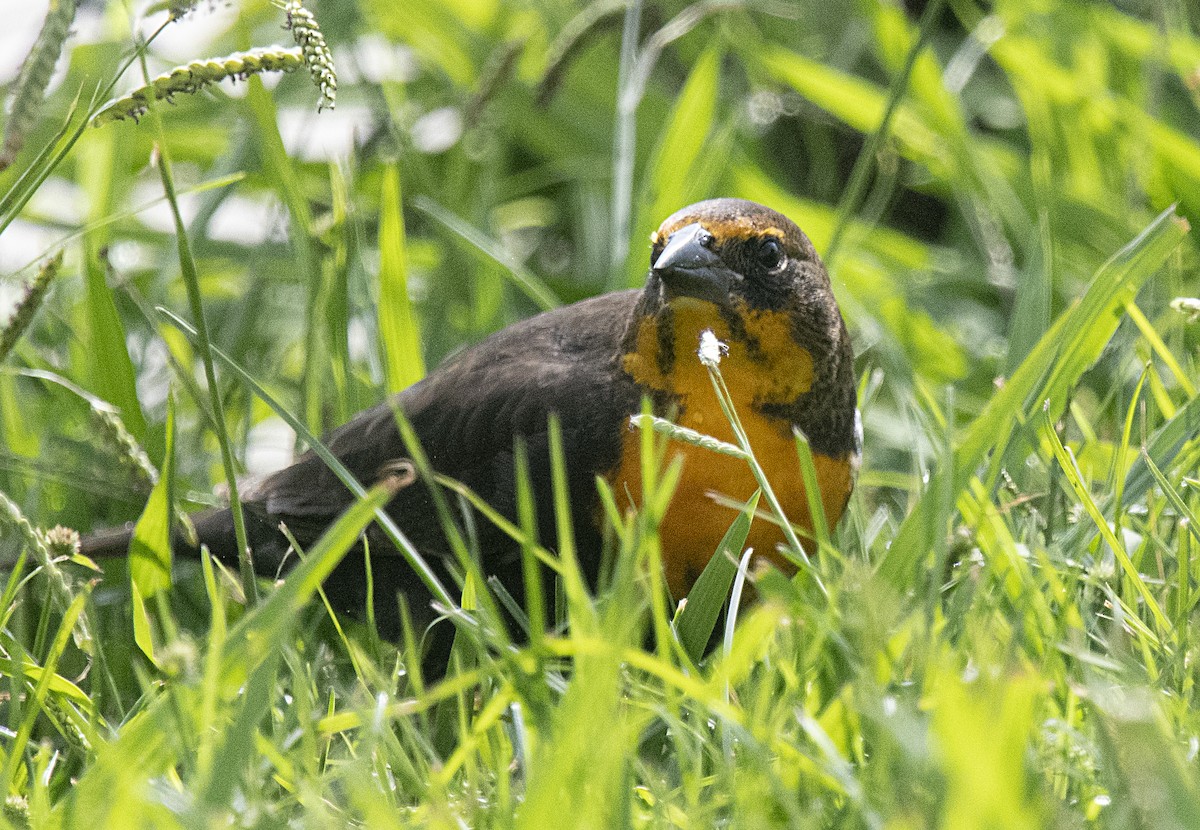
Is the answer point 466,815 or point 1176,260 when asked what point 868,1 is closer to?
point 1176,260

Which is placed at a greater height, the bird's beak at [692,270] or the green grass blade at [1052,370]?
the bird's beak at [692,270]

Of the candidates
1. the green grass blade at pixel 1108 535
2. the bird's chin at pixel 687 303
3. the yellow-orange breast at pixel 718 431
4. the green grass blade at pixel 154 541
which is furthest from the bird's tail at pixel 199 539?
the green grass blade at pixel 1108 535

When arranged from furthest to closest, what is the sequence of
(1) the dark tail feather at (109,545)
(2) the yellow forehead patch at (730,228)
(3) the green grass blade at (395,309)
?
(3) the green grass blade at (395,309), (1) the dark tail feather at (109,545), (2) the yellow forehead patch at (730,228)

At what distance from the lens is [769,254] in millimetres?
2986

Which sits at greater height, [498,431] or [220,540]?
[498,431]

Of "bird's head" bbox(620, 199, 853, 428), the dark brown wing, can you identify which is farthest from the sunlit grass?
"bird's head" bbox(620, 199, 853, 428)

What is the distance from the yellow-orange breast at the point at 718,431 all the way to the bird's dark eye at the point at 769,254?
0.11 metres

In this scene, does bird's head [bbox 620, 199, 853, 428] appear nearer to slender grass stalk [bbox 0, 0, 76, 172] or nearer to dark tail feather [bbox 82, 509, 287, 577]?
dark tail feather [bbox 82, 509, 287, 577]

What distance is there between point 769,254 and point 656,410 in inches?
16.1

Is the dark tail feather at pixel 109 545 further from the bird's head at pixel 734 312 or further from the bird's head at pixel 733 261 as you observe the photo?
the bird's head at pixel 733 261

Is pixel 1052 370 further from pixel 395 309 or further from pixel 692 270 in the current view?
pixel 395 309

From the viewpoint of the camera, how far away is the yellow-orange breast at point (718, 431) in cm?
279

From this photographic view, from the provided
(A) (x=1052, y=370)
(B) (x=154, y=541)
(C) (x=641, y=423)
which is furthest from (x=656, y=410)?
(B) (x=154, y=541)

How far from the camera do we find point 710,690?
1898mm
